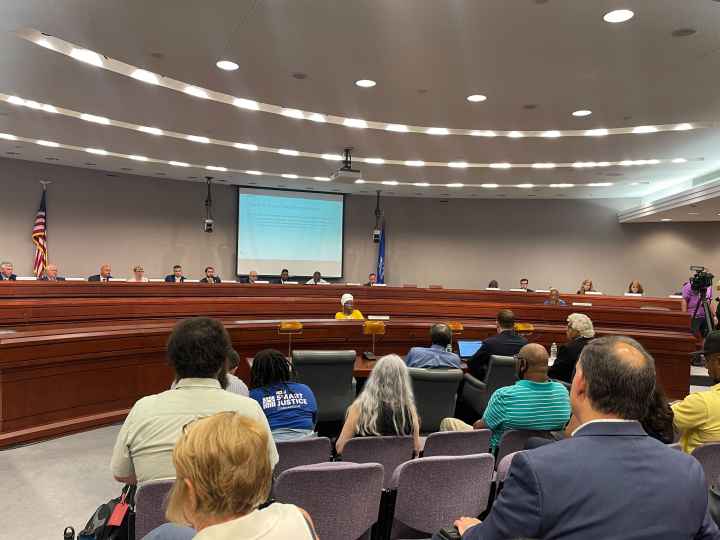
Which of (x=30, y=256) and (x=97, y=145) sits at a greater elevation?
(x=97, y=145)

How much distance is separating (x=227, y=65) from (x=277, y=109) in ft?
4.89

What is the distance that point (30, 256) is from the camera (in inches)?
410

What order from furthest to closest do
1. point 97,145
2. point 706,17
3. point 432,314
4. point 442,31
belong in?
point 97,145, point 432,314, point 442,31, point 706,17

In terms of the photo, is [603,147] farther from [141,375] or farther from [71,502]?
[71,502]

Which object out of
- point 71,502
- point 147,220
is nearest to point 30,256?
point 147,220

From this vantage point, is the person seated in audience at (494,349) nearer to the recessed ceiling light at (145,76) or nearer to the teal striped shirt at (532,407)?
the teal striped shirt at (532,407)

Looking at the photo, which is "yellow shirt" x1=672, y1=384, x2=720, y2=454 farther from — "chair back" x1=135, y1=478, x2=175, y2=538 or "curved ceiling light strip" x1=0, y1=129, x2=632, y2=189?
"curved ceiling light strip" x1=0, y1=129, x2=632, y2=189

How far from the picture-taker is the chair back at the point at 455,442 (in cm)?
248

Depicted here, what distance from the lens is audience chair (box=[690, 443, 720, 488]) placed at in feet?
6.97

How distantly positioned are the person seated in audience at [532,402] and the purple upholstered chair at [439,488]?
59cm

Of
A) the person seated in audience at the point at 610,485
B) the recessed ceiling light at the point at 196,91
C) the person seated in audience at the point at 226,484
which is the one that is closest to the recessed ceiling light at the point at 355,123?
the recessed ceiling light at the point at 196,91

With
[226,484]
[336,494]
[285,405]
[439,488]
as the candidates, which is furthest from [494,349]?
[226,484]

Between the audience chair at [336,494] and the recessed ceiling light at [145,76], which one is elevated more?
the recessed ceiling light at [145,76]

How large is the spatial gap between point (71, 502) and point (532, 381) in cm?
280
